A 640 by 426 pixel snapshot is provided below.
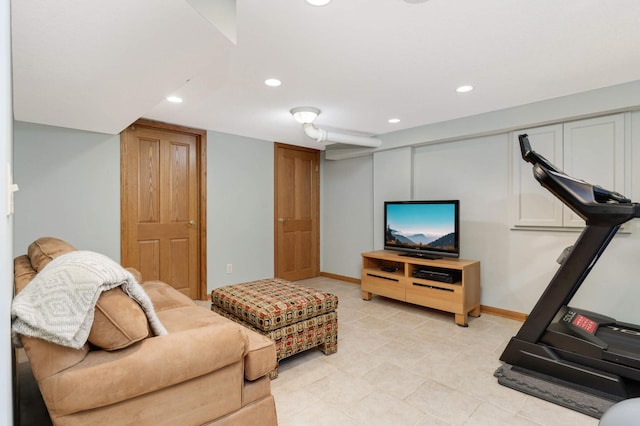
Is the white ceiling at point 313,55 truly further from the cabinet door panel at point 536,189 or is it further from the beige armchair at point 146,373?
the beige armchair at point 146,373

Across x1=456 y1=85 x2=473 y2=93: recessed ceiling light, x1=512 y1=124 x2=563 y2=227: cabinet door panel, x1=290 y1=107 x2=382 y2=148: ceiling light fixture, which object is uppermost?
x1=456 y1=85 x2=473 y2=93: recessed ceiling light

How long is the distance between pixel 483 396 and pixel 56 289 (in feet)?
7.61

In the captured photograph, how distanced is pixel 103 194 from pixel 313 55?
2.66m

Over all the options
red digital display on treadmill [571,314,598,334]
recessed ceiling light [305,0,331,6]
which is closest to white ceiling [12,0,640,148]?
recessed ceiling light [305,0,331,6]

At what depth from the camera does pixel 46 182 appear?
10.1 feet

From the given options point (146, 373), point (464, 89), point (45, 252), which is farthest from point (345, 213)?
point (146, 373)

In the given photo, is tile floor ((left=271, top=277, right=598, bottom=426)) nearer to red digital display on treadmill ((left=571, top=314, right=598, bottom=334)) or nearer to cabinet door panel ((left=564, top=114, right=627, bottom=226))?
red digital display on treadmill ((left=571, top=314, right=598, bottom=334))

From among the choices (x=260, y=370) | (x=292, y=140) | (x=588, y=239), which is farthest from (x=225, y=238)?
(x=588, y=239)

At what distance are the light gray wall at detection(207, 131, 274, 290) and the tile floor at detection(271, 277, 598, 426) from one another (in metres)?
1.79

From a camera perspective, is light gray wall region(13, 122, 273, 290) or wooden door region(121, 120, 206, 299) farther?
wooden door region(121, 120, 206, 299)

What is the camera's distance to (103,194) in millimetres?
3402

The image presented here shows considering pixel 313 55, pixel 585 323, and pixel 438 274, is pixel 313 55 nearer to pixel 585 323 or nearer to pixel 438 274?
pixel 438 274

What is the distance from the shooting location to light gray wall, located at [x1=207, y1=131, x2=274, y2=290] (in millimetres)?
4199

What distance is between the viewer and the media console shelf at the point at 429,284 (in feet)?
10.9
